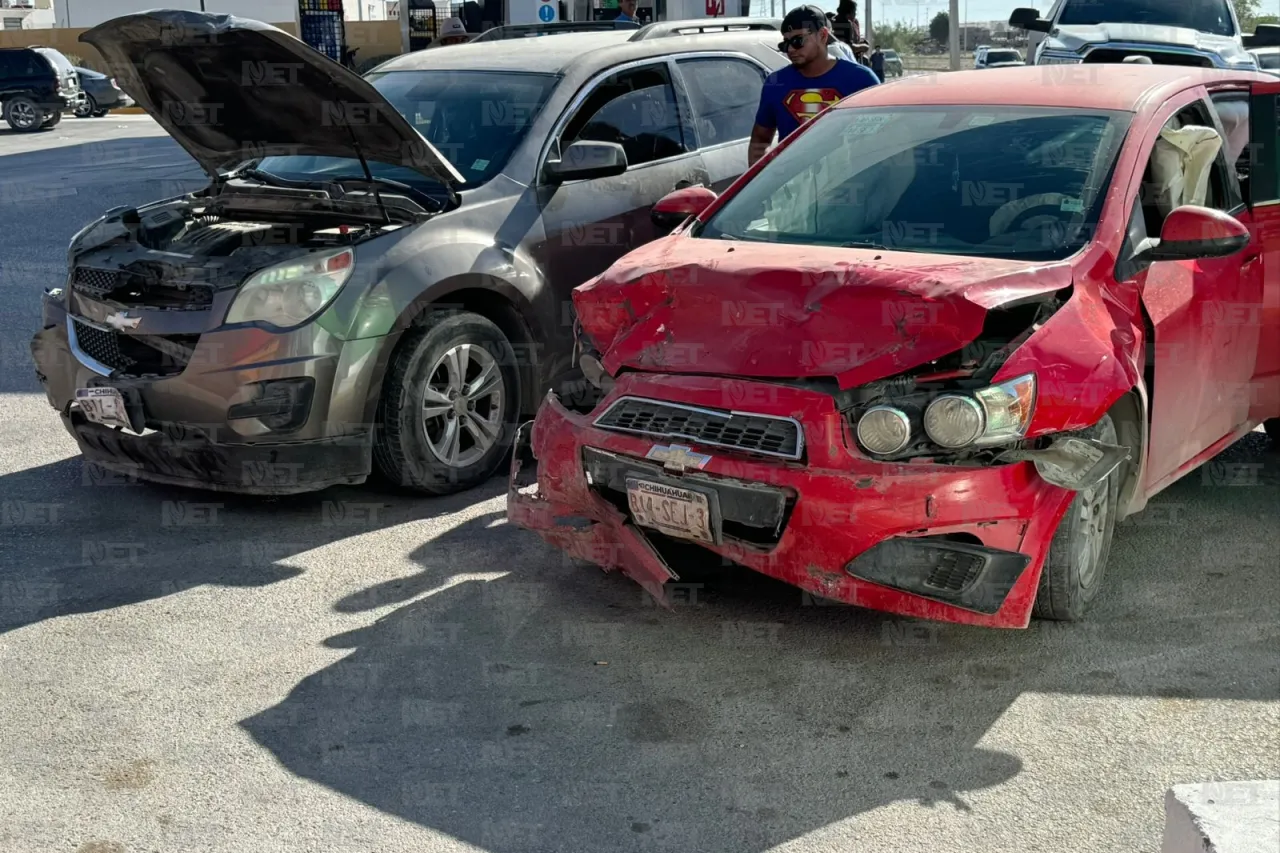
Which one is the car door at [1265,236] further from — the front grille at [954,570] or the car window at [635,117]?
the car window at [635,117]

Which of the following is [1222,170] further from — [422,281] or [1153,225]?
[422,281]

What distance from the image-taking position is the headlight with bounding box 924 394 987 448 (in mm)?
4000

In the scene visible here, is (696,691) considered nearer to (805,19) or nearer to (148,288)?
(148,288)

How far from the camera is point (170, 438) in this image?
5.66m

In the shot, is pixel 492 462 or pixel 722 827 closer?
pixel 722 827

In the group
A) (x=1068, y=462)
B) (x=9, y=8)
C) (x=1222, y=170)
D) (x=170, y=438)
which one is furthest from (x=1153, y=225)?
(x=9, y=8)

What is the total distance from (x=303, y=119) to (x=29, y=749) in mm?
3009

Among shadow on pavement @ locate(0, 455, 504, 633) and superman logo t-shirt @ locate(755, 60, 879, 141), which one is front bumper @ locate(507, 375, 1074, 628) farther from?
superman logo t-shirt @ locate(755, 60, 879, 141)

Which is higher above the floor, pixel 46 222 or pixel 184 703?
pixel 46 222

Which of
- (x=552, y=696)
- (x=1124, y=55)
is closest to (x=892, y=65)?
(x=1124, y=55)

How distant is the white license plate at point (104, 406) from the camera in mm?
5676

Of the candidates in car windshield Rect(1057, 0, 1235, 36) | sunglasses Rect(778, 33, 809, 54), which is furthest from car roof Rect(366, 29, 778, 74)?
car windshield Rect(1057, 0, 1235, 36)

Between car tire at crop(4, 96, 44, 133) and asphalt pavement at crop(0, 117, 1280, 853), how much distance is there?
24709 millimetres

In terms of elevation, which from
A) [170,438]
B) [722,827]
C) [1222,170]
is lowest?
[722,827]
